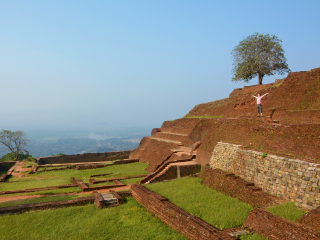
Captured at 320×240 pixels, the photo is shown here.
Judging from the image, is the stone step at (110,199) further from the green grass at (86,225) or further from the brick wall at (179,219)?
the brick wall at (179,219)

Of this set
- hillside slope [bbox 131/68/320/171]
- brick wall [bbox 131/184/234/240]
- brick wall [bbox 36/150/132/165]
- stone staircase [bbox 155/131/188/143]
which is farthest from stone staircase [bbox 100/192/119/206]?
brick wall [bbox 36/150/132/165]

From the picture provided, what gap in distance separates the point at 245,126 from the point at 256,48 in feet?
48.4

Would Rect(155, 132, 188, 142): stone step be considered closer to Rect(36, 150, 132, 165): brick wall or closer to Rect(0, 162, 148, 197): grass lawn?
Rect(0, 162, 148, 197): grass lawn

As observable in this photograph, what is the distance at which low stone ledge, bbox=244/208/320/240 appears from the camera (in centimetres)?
468

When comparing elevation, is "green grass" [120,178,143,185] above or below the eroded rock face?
below

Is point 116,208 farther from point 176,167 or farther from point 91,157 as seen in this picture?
point 91,157

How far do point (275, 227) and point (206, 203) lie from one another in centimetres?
251

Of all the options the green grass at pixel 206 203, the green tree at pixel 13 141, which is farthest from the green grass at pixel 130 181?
the green tree at pixel 13 141

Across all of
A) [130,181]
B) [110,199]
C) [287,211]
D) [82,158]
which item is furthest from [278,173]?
[82,158]

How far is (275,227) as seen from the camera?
5242 millimetres

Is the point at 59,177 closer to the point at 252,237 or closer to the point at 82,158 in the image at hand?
the point at 82,158

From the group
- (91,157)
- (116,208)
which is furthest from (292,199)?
(91,157)

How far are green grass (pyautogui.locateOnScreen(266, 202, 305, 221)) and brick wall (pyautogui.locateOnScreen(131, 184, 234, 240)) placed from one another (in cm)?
160

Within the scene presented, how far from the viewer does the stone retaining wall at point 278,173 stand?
6.09 m
